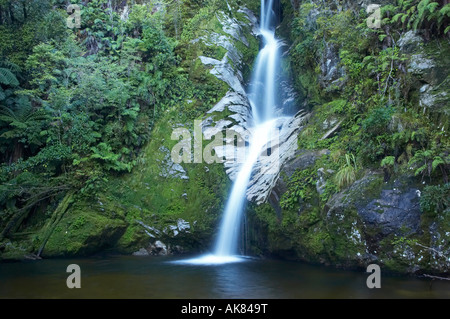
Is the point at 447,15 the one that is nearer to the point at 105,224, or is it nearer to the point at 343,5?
the point at 343,5

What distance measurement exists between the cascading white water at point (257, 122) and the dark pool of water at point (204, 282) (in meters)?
1.30

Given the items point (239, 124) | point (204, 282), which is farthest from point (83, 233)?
point (239, 124)

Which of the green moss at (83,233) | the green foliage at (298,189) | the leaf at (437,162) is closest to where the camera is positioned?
the leaf at (437,162)

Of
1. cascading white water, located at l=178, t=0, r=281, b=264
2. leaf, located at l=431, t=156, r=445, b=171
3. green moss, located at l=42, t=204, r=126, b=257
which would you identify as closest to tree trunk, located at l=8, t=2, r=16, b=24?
green moss, located at l=42, t=204, r=126, b=257

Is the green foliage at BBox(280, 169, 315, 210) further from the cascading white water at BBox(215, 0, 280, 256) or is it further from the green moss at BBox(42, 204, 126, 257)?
the green moss at BBox(42, 204, 126, 257)

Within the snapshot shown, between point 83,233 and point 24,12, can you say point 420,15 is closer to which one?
point 83,233

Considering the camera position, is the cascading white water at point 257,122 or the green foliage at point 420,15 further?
the cascading white water at point 257,122

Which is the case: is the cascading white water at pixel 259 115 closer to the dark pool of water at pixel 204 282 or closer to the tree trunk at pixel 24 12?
the dark pool of water at pixel 204 282

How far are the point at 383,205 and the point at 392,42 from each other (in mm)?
5408

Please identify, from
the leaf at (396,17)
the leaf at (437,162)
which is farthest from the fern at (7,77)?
the leaf at (437,162)

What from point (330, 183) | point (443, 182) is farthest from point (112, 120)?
point (443, 182)

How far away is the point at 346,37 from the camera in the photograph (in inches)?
434

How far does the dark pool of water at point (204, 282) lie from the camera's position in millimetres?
6100

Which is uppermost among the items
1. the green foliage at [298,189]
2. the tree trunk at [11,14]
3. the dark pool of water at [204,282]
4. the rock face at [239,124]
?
the tree trunk at [11,14]
